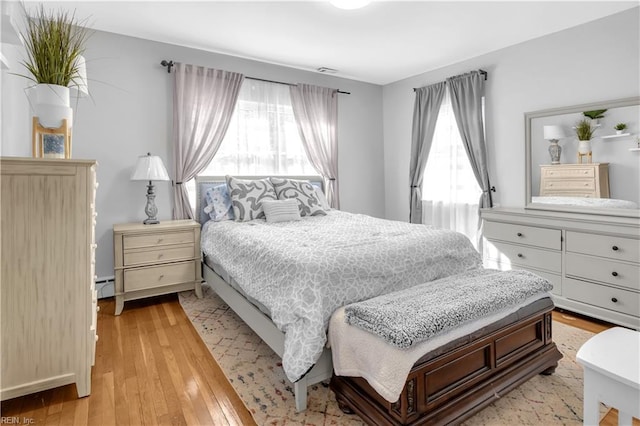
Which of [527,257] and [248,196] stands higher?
[248,196]

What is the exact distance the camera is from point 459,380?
5.24ft

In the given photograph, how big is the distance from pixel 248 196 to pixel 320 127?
1.61 meters

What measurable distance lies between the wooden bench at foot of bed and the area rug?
0.11 meters

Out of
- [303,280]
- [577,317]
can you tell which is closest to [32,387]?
[303,280]

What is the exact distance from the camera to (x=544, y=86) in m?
3.42

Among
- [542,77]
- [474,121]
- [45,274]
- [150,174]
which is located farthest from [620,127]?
[45,274]

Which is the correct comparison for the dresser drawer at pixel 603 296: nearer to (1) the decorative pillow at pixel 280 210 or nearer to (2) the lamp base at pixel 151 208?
(1) the decorative pillow at pixel 280 210

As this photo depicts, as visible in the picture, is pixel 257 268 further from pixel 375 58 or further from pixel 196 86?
pixel 375 58

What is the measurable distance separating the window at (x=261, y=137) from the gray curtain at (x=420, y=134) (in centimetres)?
152

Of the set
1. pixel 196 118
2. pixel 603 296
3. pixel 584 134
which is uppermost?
pixel 196 118

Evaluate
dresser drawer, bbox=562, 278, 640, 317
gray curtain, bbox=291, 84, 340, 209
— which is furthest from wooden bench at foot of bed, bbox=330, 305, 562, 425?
gray curtain, bbox=291, 84, 340, 209

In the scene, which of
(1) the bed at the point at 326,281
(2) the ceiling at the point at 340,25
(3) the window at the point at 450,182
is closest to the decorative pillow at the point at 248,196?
(1) the bed at the point at 326,281

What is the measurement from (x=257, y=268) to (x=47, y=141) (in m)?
1.34

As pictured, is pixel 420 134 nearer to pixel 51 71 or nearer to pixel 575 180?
pixel 575 180
